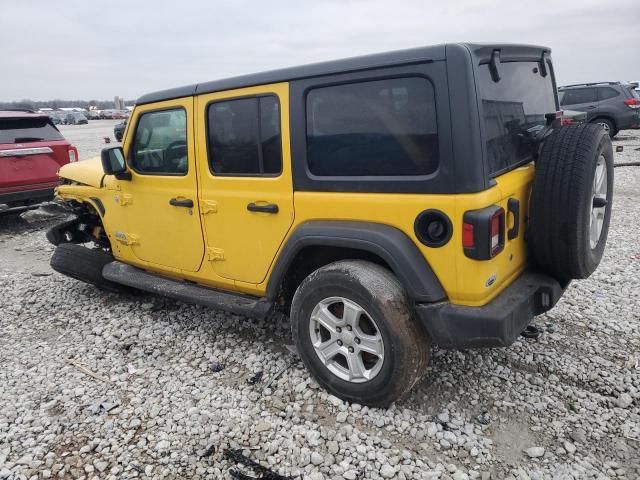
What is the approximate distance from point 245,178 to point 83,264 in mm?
2108

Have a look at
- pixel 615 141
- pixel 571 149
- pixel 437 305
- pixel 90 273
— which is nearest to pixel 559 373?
pixel 437 305

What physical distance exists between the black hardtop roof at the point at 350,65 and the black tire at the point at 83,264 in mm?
1676

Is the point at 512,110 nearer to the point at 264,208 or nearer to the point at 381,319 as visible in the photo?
the point at 381,319

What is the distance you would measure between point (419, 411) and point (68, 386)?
7.30 feet

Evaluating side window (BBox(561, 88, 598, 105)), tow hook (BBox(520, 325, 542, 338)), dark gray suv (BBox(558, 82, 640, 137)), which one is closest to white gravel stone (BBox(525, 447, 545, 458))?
tow hook (BBox(520, 325, 542, 338))

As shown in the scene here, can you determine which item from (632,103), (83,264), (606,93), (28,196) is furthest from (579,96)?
(83,264)

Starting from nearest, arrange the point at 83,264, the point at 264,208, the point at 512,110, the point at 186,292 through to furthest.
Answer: the point at 512,110
the point at 264,208
the point at 186,292
the point at 83,264

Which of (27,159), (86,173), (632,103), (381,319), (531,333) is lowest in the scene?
(531,333)

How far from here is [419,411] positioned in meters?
2.83

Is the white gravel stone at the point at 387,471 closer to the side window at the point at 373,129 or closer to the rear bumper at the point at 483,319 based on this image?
the rear bumper at the point at 483,319

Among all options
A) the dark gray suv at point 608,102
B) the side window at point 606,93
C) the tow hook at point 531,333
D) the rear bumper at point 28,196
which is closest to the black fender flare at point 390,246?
the tow hook at point 531,333

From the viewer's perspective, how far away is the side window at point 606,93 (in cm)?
1416

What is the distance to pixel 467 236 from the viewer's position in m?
2.35

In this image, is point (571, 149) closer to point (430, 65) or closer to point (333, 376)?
point (430, 65)
